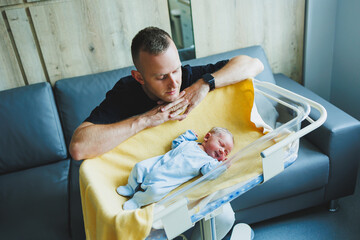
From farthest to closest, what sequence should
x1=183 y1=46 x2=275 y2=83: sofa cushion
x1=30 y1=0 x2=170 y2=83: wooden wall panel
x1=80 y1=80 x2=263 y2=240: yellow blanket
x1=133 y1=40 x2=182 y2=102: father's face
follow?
x1=183 y1=46 x2=275 y2=83: sofa cushion → x1=30 y1=0 x2=170 y2=83: wooden wall panel → x1=133 y1=40 x2=182 y2=102: father's face → x1=80 y1=80 x2=263 y2=240: yellow blanket

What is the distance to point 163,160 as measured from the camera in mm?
1212

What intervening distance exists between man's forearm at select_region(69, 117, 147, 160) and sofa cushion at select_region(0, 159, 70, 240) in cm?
52

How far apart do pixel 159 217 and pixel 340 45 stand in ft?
7.22

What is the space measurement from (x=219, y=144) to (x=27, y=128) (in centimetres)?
133

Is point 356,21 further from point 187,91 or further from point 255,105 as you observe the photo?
point 187,91

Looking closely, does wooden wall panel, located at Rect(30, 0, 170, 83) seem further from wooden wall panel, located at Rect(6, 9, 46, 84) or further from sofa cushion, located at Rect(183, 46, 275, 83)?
sofa cushion, located at Rect(183, 46, 275, 83)

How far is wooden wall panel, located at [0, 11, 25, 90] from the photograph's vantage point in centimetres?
199

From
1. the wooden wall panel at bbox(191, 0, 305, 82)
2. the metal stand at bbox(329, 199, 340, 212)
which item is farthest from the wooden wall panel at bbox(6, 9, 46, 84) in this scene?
the metal stand at bbox(329, 199, 340, 212)

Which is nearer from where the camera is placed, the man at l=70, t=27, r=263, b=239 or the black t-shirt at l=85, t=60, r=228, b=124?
the man at l=70, t=27, r=263, b=239

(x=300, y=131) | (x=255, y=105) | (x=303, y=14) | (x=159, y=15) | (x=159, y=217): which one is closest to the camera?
(x=159, y=217)

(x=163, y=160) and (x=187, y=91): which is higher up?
(x=187, y=91)

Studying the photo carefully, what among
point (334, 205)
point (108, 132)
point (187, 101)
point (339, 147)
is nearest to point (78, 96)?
point (108, 132)

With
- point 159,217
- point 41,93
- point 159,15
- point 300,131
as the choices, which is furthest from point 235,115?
point 41,93

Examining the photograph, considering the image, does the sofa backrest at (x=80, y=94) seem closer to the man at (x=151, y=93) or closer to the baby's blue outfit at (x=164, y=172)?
the man at (x=151, y=93)
